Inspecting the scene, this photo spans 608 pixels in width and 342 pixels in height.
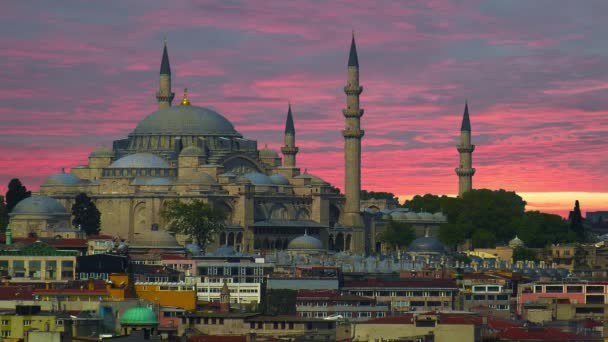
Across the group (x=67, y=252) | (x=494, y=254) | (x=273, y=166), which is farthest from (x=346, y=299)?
(x=273, y=166)

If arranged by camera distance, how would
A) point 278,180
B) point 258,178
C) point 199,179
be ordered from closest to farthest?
1. point 199,179
2. point 258,178
3. point 278,180

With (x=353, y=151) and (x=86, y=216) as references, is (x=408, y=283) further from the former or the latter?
(x=353, y=151)

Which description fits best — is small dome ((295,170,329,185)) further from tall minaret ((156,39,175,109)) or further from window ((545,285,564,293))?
window ((545,285,564,293))

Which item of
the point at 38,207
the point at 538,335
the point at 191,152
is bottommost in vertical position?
the point at 538,335

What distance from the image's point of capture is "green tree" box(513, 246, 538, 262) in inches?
6969

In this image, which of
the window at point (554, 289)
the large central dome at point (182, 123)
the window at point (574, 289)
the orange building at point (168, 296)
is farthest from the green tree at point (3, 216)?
the orange building at point (168, 296)

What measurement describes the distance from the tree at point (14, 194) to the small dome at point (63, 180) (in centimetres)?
199

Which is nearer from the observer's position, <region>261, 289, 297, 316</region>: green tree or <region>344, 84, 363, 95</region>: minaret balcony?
<region>261, 289, 297, 316</region>: green tree

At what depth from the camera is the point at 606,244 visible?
7210 inches

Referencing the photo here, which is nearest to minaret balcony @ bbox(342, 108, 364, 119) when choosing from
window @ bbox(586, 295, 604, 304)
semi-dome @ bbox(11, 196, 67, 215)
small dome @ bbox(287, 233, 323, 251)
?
small dome @ bbox(287, 233, 323, 251)

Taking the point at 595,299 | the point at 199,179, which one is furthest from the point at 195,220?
the point at 595,299

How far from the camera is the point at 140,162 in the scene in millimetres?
188500

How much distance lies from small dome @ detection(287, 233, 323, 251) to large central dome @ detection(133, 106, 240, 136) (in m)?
25.2

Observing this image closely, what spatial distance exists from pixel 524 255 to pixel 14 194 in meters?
38.8
